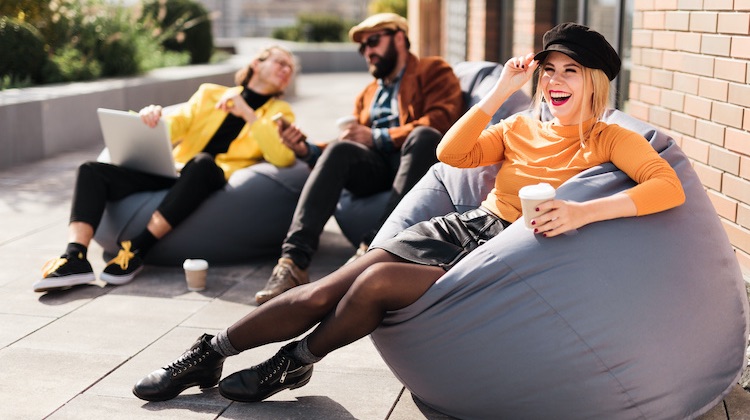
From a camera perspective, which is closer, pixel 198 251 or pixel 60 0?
pixel 198 251

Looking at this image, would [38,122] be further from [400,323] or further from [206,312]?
[400,323]

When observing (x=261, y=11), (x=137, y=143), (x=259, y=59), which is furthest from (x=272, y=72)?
(x=261, y=11)

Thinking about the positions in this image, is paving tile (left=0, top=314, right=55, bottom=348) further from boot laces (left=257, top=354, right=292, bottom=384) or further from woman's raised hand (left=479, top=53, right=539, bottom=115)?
woman's raised hand (left=479, top=53, right=539, bottom=115)

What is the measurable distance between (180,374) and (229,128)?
2.50m

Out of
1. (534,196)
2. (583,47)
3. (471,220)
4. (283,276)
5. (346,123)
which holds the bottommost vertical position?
(283,276)

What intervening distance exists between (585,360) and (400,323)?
632mm

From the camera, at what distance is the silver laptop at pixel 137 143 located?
5.36 meters

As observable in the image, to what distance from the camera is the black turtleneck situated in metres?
5.71

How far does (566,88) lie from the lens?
3391 mm

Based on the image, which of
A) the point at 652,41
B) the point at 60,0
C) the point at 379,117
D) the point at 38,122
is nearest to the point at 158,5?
the point at 60,0

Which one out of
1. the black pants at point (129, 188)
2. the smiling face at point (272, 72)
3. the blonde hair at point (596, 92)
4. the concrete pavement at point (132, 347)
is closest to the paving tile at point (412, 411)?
the concrete pavement at point (132, 347)

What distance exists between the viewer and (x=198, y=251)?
5449 millimetres

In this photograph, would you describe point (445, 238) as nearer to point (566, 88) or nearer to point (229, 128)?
point (566, 88)

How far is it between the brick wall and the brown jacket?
3.50ft
